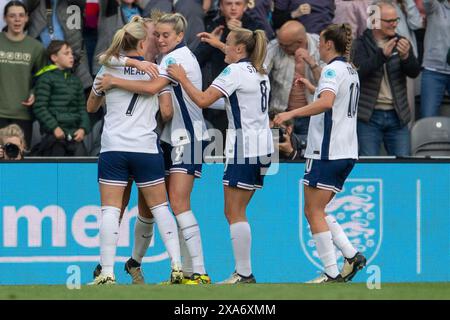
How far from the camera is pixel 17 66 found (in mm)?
14891

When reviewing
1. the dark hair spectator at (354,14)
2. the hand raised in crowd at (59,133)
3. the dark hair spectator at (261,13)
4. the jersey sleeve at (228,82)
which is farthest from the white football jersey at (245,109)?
the dark hair spectator at (354,14)

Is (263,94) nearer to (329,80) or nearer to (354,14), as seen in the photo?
(329,80)

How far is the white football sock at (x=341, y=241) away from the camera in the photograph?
1173 cm

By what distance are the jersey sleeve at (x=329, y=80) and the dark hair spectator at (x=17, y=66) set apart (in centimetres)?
439

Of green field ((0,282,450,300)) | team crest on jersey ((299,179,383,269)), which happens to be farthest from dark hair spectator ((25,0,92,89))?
green field ((0,282,450,300))

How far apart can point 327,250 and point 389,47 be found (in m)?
4.11

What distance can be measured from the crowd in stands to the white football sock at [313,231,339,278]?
273cm

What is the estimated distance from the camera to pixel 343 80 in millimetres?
11570

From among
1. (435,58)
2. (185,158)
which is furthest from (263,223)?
(435,58)

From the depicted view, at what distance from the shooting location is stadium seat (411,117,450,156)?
15047 mm

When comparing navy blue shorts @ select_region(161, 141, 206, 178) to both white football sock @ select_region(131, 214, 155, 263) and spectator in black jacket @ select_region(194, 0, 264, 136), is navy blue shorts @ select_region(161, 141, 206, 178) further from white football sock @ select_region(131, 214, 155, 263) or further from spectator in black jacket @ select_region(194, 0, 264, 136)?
spectator in black jacket @ select_region(194, 0, 264, 136)

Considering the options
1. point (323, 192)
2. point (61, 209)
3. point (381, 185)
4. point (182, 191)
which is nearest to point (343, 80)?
point (323, 192)

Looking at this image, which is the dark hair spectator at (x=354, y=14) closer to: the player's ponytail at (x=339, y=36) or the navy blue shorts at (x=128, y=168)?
the player's ponytail at (x=339, y=36)
